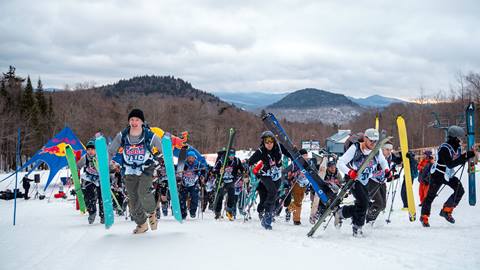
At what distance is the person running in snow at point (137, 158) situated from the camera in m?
6.26

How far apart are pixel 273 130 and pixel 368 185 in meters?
2.07

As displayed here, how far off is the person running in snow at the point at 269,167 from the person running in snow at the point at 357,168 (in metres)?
1.47

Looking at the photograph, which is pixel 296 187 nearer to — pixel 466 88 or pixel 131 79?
pixel 466 88

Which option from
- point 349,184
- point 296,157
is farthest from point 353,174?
point 296,157

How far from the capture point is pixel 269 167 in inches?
307

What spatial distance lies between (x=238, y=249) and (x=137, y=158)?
2261mm

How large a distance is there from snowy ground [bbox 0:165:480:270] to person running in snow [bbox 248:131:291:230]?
968mm

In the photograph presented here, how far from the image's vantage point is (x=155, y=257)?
15.9 feet

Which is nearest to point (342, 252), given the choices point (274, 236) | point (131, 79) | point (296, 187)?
point (274, 236)

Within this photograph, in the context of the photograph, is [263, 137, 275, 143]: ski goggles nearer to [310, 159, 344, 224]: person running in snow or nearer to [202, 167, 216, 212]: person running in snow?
[310, 159, 344, 224]: person running in snow

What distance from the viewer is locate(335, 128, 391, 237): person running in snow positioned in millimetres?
6492

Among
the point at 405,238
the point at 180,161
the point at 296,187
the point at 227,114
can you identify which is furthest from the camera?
the point at 227,114

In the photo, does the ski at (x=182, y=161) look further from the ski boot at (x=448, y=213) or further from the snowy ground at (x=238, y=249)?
the ski boot at (x=448, y=213)

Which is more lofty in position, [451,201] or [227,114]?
[227,114]
